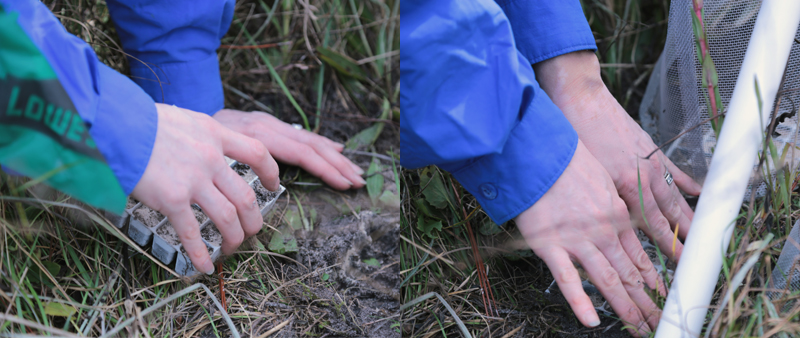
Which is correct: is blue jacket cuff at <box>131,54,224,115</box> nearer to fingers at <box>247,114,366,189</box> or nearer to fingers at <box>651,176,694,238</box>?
fingers at <box>247,114,366,189</box>

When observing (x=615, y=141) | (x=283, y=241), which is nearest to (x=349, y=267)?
(x=283, y=241)

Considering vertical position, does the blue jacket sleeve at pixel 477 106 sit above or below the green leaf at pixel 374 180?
above

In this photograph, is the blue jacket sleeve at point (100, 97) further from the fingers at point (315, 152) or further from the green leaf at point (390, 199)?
the green leaf at point (390, 199)

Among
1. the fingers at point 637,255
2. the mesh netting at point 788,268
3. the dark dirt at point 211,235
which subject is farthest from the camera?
the dark dirt at point 211,235

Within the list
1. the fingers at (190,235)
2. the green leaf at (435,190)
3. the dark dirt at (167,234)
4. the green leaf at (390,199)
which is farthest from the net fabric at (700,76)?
the dark dirt at (167,234)

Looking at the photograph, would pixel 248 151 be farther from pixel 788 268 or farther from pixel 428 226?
pixel 788 268

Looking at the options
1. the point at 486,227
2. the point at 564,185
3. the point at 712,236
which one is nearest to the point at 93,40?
the point at 486,227

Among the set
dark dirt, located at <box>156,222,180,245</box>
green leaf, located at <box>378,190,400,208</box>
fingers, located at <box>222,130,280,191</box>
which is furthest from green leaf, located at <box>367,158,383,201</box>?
dark dirt, located at <box>156,222,180,245</box>
